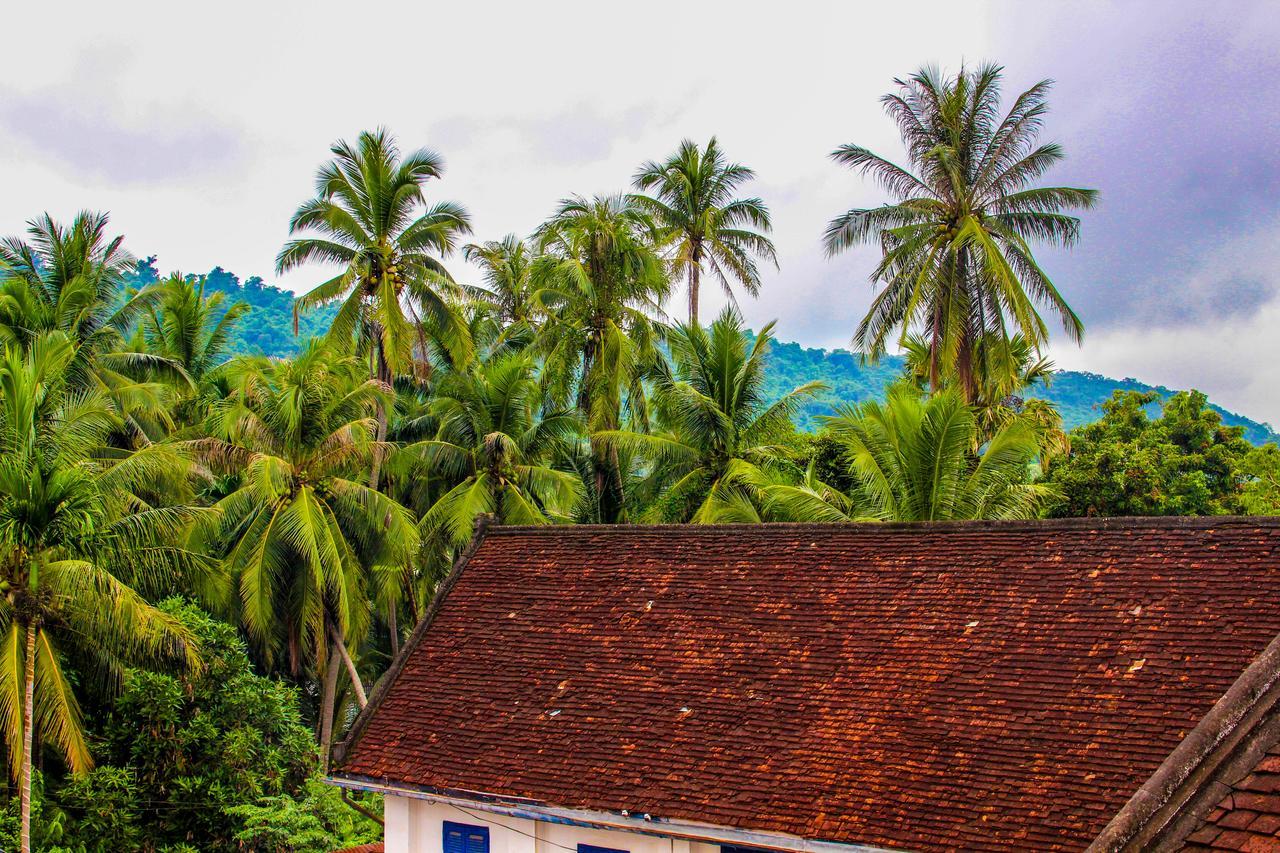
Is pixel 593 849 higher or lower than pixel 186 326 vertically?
lower

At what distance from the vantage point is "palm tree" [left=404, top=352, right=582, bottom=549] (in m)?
27.0

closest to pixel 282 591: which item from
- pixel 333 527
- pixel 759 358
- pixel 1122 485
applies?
pixel 333 527

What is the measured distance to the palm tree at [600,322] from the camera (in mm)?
30047

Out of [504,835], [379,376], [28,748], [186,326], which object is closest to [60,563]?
[28,748]

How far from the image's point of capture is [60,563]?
1648cm

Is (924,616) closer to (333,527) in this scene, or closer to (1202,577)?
(1202,577)

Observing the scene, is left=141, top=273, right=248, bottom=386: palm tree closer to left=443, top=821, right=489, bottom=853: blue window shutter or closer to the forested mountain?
left=443, top=821, right=489, bottom=853: blue window shutter

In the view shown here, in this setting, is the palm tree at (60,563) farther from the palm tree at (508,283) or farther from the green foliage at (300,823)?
the palm tree at (508,283)

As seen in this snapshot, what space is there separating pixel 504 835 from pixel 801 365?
472 ft

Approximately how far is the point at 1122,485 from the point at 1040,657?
13.6m

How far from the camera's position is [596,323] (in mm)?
30859

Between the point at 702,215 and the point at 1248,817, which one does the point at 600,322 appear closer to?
the point at 702,215

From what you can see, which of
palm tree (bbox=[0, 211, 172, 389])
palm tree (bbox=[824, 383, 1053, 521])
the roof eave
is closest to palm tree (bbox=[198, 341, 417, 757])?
palm tree (bbox=[0, 211, 172, 389])

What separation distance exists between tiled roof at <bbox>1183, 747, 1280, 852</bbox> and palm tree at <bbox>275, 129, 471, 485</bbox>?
2518 centimetres
